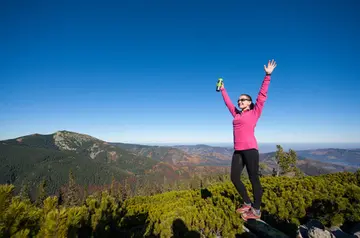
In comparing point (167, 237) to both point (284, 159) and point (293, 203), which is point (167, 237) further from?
point (284, 159)

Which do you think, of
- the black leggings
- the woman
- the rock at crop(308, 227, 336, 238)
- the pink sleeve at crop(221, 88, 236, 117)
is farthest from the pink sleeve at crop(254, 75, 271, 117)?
the rock at crop(308, 227, 336, 238)

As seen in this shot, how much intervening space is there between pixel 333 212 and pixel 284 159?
50.0 meters

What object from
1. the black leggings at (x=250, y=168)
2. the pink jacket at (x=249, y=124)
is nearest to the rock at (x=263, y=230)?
the black leggings at (x=250, y=168)

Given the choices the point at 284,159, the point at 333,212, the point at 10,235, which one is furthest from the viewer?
the point at 284,159

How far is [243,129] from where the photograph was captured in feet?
15.6

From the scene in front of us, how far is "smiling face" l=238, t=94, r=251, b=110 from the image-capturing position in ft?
16.7

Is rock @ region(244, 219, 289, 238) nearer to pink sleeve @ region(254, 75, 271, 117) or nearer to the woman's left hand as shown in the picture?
pink sleeve @ region(254, 75, 271, 117)

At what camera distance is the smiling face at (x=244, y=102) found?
5086 millimetres

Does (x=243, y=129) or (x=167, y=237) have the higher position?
(x=243, y=129)

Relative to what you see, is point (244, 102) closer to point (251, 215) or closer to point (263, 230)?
point (251, 215)

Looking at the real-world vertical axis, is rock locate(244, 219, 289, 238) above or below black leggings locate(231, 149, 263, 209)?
below

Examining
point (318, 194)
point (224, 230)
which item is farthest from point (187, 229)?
point (318, 194)

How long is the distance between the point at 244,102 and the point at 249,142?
42.1 inches

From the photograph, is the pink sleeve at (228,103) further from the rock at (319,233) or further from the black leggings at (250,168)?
the rock at (319,233)
